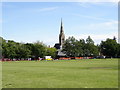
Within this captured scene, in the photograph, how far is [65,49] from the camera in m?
150

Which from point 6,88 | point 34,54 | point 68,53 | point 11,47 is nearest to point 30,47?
point 34,54

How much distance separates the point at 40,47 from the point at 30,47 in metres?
7.01

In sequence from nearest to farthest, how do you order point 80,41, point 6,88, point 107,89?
point 107,89 → point 6,88 → point 80,41

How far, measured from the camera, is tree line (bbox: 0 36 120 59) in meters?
115

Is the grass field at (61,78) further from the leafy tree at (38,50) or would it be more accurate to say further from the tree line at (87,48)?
the tree line at (87,48)

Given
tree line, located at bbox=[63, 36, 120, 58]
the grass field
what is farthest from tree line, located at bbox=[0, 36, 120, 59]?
the grass field

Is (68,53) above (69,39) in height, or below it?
below

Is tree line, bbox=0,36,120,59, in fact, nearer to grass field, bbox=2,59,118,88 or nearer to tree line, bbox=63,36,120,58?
tree line, bbox=63,36,120,58

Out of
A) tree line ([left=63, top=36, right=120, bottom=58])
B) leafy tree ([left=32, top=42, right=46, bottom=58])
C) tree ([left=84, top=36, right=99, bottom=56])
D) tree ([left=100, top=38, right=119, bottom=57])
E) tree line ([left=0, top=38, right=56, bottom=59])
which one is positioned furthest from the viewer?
tree ([left=100, top=38, right=119, bottom=57])

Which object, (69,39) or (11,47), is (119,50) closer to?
(69,39)

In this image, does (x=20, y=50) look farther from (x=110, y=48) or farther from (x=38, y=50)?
(x=110, y=48)

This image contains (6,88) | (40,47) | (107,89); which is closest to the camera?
(107,89)

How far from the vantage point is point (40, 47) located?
127 metres

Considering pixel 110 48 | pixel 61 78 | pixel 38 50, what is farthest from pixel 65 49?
pixel 61 78
